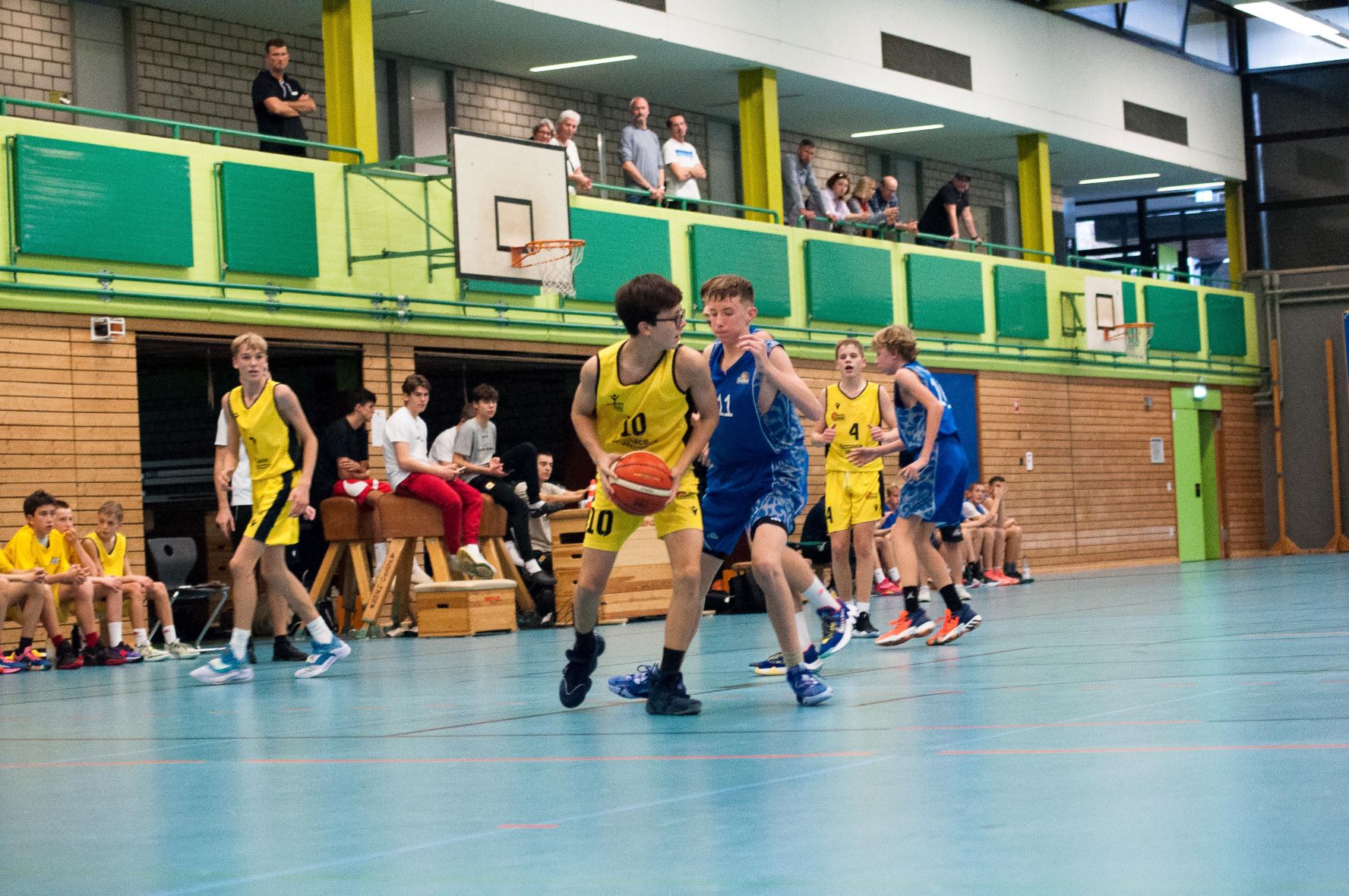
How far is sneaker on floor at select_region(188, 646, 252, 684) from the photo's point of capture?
9.52 meters

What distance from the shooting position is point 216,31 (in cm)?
1812

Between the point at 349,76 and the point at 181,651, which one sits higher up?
the point at 349,76

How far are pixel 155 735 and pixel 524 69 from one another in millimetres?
15648

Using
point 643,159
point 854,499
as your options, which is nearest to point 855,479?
point 854,499

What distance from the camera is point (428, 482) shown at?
14.9 metres

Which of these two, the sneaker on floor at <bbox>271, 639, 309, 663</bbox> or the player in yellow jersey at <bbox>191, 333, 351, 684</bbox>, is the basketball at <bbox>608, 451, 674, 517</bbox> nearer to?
the player in yellow jersey at <bbox>191, 333, 351, 684</bbox>

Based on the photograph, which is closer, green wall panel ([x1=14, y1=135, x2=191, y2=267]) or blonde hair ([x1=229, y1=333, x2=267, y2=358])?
blonde hair ([x1=229, y1=333, x2=267, y2=358])

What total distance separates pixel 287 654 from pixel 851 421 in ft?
14.2

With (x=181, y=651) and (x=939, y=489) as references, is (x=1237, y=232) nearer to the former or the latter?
(x=939, y=489)

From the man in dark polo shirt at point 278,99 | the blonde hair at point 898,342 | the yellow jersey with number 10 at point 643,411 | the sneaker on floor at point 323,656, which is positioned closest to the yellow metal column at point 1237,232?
the man in dark polo shirt at point 278,99

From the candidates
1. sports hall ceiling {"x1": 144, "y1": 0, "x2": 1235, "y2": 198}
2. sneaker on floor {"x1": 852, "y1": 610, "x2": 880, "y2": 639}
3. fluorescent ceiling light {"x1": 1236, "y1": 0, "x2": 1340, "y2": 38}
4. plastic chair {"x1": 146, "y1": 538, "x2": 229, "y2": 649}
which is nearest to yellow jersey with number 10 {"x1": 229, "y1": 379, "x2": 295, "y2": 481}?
sneaker on floor {"x1": 852, "y1": 610, "x2": 880, "y2": 639}

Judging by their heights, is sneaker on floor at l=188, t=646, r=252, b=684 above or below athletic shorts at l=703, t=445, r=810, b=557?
below

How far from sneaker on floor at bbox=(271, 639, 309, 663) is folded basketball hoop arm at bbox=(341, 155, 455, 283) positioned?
18.3ft

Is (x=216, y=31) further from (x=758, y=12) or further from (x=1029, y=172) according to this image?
(x=1029, y=172)
